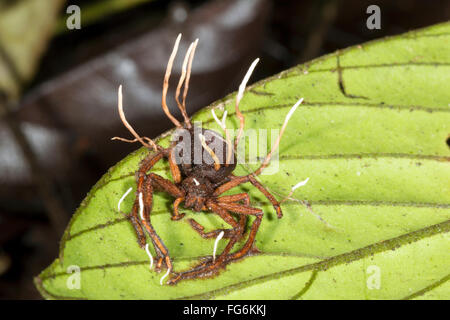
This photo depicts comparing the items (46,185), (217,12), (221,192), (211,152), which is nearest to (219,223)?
(221,192)

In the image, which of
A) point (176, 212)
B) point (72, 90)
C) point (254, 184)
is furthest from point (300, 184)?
point (72, 90)

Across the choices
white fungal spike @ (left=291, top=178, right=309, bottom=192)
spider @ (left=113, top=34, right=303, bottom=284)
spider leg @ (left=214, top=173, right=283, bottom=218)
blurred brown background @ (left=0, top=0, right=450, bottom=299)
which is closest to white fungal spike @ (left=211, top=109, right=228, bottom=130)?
spider @ (left=113, top=34, right=303, bottom=284)

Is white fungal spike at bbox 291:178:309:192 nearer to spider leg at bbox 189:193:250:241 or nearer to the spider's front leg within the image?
spider leg at bbox 189:193:250:241

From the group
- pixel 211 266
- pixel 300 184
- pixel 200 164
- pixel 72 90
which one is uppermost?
pixel 72 90

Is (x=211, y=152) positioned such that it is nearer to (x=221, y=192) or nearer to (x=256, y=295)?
(x=221, y=192)

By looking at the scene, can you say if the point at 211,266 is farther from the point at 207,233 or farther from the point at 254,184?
the point at 254,184

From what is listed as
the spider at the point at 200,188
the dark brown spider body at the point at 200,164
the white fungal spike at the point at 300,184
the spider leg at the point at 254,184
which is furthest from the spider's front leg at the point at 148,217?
the white fungal spike at the point at 300,184
